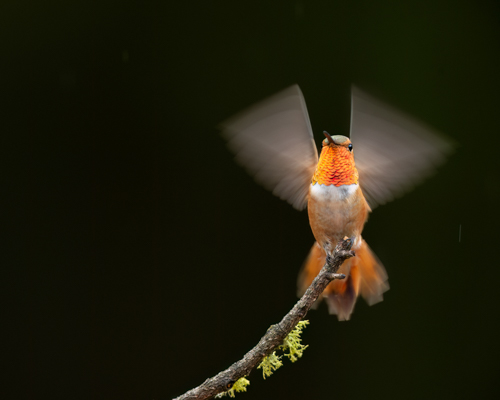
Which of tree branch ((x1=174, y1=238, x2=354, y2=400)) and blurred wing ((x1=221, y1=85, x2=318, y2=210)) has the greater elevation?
blurred wing ((x1=221, y1=85, x2=318, y2=210))

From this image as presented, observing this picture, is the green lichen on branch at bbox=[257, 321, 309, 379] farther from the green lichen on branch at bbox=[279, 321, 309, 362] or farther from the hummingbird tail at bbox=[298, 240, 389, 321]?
the hummingbird tail at bbox=[298, 240, 389, 321]

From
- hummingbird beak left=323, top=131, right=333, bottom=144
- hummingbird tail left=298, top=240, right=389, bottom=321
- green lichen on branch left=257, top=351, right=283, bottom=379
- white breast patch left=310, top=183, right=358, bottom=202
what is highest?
hummingbird beak left=323, top=131, right=333, bottom=144

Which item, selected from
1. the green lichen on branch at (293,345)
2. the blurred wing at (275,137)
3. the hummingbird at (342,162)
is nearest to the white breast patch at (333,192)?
the hummingbird at (342,162)

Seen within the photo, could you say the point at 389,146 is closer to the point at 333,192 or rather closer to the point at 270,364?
the point at 333,192

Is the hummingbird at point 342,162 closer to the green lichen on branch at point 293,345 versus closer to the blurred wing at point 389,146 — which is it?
the blurred wing at point 389,146

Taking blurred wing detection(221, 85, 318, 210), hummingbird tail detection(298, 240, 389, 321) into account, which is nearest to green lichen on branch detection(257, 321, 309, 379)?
hummingbird tail detection(298, 240, 389, 321)

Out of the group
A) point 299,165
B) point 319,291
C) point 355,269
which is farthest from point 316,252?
point 319,291

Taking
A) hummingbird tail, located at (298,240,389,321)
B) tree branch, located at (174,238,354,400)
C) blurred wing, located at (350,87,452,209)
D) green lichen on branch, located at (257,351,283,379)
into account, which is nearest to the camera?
tree branch, located at (174,238,354,400)
